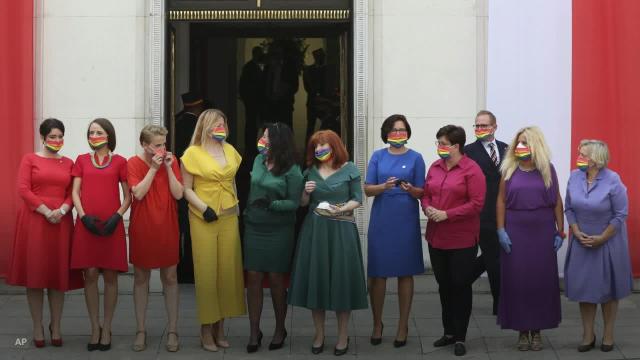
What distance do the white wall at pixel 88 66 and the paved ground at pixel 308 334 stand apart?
173 cm

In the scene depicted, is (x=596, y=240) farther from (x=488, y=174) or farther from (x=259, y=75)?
(x=259, y=75)

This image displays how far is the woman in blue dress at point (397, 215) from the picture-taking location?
26.7ft

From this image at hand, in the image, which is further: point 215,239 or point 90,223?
point 215,239

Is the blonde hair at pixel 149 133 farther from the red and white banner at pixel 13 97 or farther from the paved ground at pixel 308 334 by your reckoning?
the red and white banner at pixel 13 97

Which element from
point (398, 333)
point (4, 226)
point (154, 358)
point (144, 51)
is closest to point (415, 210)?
point (398, 333)

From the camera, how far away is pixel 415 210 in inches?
325

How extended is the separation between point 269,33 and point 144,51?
2.37 m

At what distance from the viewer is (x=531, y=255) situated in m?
7.96

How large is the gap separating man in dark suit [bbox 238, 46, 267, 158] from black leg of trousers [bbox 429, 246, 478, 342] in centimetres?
477

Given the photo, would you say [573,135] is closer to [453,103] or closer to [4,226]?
[453,103]

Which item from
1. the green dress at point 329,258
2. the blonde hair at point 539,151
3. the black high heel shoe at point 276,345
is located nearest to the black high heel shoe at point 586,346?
the blonde hair at point 539,151

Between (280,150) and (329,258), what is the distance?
35.0 inches

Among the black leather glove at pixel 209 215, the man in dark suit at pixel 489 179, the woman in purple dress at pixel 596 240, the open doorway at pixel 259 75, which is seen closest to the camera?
the black leather glove at pixel 209 215

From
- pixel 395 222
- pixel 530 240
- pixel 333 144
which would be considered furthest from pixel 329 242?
pixel 530 240
